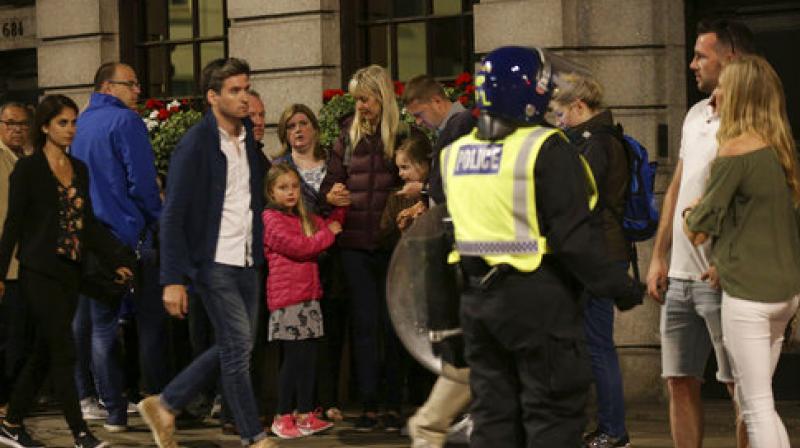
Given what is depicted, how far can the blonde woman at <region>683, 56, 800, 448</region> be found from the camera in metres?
8.21

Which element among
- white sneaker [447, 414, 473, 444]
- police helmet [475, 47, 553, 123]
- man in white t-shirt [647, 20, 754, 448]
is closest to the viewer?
police helmet [475, 47, 553, 123]

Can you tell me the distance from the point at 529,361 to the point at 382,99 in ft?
14.5

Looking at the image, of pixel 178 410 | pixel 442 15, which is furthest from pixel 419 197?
pixel 442 15

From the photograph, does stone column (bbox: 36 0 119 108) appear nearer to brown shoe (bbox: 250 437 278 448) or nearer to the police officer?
brown shoe (bbox: 250 437 278 448)

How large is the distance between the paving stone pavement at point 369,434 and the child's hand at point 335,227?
117 centimetres

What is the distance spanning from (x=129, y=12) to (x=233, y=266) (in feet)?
22.8

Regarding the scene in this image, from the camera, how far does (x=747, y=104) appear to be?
827cm

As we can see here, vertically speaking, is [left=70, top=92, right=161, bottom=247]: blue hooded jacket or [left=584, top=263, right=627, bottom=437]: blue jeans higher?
[left=70, top=92, right=161, bottom=247]: blue hooded jacket

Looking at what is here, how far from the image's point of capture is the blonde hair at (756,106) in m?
8.24

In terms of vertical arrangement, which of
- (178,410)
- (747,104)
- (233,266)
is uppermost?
(747,104)

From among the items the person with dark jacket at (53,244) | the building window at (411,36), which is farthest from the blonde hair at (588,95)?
the building window at (411,36)

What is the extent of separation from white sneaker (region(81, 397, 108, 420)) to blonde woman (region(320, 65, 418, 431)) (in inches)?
71.9

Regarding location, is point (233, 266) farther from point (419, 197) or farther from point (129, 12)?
point (129, 12)

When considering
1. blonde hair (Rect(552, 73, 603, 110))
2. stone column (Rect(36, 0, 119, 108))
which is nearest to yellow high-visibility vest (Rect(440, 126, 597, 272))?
blonde hair (Rect(552, 73, 603, 110))
